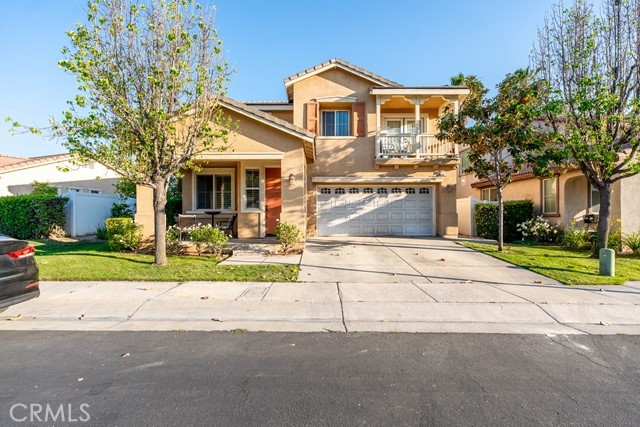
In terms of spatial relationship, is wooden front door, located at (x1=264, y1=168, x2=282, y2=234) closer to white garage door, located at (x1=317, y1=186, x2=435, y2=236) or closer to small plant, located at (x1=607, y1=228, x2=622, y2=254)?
white garage door, located at (x1=317, y1=186, x2=435, y2=236)

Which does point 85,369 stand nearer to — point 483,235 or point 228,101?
point 228,101

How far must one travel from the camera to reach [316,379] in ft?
11.1

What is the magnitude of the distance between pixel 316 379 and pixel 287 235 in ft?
23.5

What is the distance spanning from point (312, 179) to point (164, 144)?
757 cm

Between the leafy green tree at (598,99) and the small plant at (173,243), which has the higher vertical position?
the leafy green tree at (598,99)

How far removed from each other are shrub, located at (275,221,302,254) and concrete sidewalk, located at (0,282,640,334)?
137 inches

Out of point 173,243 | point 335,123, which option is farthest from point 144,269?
point 335,123

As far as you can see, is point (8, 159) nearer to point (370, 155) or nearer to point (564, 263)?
point (370, 155)

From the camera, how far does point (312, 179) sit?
585 inches

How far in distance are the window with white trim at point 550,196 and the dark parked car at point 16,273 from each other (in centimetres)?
1700

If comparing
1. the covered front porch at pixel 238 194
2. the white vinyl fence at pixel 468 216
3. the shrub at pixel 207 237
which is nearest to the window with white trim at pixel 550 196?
the white vinyl fence at pixel 468 216

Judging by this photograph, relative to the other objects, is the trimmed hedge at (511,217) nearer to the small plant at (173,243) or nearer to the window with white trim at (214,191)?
the window with white trim at (214,191)

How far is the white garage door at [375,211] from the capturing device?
15141 millimetres

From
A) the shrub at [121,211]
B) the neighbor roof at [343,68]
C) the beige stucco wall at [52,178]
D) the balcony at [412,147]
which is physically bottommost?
the shrub at [121,211]
